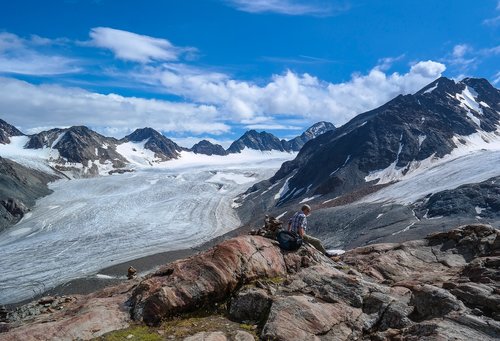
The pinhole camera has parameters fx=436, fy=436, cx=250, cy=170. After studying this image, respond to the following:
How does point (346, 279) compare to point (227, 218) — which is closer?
point (346, 279)

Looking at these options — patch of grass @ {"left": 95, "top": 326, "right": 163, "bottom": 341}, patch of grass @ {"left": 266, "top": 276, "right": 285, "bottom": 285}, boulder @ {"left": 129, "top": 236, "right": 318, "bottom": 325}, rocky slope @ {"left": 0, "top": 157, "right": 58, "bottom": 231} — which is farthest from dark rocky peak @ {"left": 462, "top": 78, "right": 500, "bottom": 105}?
patch of grass @ {"left": 95, "top": 326, "right": 163, "bottom": 341}

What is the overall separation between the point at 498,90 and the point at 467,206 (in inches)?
4733

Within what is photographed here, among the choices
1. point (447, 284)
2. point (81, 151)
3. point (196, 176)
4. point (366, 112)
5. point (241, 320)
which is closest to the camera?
point (241, 320)

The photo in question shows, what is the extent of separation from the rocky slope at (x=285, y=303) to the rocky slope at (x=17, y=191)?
84.3 meters

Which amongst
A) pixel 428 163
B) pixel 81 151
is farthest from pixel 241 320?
pixel 81 151

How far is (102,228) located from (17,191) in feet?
139

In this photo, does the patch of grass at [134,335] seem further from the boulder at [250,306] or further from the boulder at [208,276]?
the boulder at [250,306]

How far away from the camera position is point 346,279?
14430 mm

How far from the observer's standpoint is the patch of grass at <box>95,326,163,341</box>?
38.7ft

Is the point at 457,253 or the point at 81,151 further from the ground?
the point at 81,151

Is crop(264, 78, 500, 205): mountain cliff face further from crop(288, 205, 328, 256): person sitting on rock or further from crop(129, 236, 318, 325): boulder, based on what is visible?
crop(129, 236, 318, 325): boulder

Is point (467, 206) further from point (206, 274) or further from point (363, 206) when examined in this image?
point (206, 274)

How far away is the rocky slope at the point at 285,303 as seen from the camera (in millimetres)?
11820

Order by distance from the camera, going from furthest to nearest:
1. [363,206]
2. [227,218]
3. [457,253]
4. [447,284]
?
1. [227,218]
2. [363,206]
3. [457,253]
4. [447,284]
